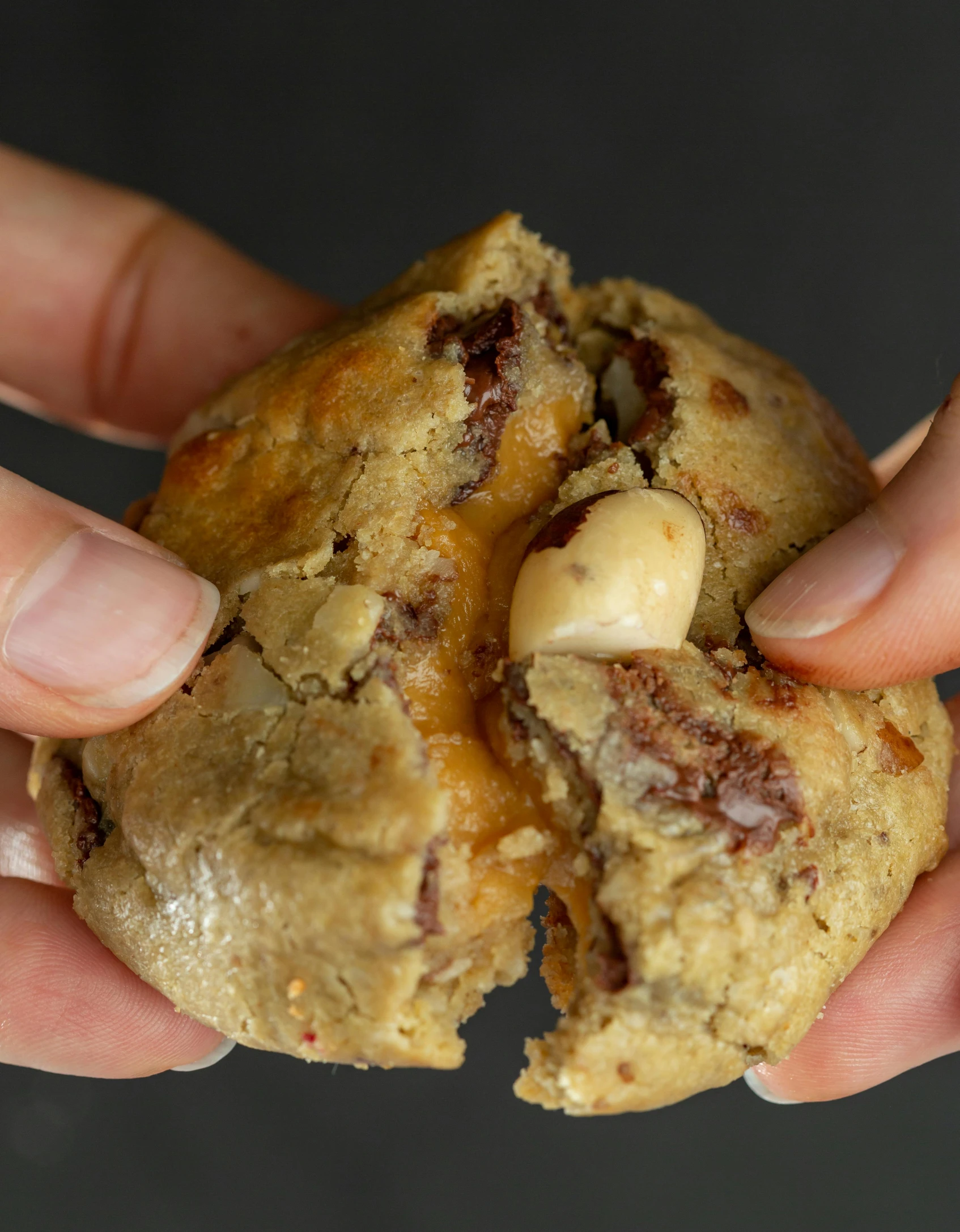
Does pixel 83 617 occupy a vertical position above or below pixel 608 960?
below

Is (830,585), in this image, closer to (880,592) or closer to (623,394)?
(880,592)

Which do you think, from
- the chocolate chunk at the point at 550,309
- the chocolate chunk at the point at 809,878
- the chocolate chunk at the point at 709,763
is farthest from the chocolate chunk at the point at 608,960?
the chocolate chunk at the point at 550,309

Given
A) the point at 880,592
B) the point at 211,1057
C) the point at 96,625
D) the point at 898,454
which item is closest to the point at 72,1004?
the point at 211,1057

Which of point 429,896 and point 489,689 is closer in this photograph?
point 429,896

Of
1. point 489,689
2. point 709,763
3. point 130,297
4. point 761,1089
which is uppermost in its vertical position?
point 709,763

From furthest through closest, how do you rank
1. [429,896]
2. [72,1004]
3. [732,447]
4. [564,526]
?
[72,1004] → [732,447] → [564,526] → [429,896]

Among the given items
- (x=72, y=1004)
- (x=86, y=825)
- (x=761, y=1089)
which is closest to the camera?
(x=86, y=825)
